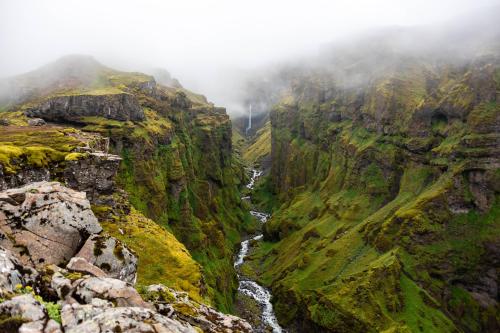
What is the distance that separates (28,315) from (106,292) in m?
7.70

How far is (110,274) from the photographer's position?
48406mm

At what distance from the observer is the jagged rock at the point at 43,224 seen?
44375 millimetres

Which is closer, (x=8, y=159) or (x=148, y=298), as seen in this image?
(x=148, y=298)

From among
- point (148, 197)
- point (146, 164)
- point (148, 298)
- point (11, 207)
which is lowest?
point (148, 197)

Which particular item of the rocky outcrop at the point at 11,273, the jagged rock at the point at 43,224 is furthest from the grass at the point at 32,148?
the rocky outcrop at the point at 11,273

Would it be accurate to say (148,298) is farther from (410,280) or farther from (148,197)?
(410,280)

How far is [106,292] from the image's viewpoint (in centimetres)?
3566

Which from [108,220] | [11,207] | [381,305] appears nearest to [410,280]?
[381,305]

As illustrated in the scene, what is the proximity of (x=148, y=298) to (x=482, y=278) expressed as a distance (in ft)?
621

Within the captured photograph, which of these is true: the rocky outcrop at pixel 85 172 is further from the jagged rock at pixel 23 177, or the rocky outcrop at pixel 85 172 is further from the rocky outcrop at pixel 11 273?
the rocky outcrop at pixel 11 273

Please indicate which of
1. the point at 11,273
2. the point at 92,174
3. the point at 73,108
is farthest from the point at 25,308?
the point at 73,108

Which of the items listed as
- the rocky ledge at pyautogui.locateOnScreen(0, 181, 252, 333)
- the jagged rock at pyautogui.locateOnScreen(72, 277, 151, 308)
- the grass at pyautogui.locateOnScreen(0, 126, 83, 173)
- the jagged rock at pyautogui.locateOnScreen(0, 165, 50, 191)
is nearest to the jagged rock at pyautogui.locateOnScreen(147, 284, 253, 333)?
the rocky ledge at pyautogui.locateOnScreen(0, 181, 252, 333)

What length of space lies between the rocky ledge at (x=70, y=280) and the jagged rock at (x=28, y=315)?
17 millimetres

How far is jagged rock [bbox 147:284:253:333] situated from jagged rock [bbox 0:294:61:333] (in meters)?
14.8
